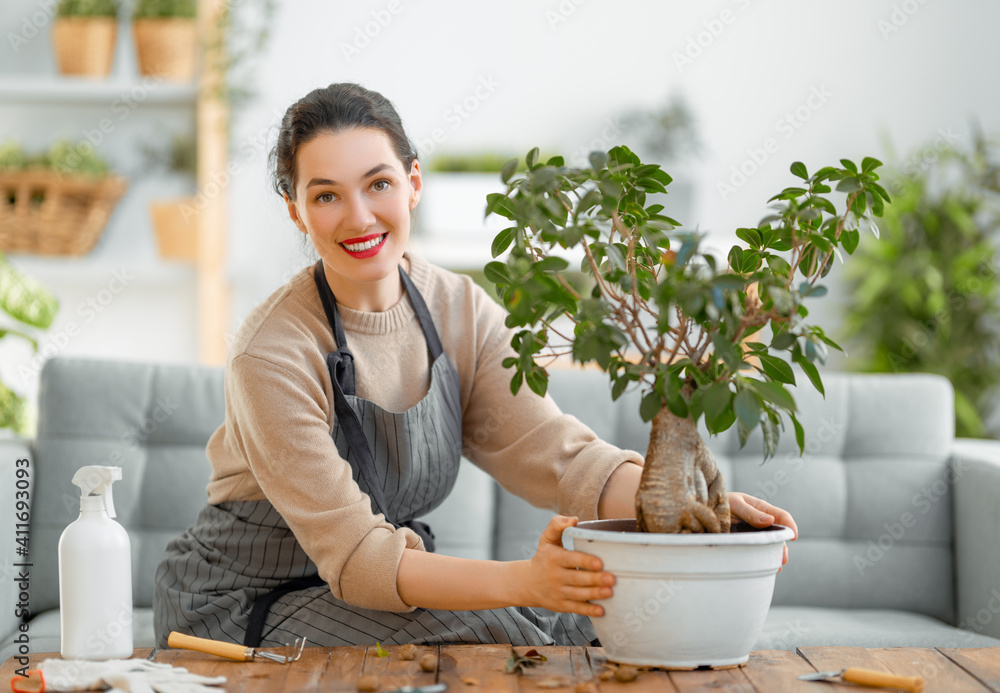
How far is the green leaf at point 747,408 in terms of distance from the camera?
943mm

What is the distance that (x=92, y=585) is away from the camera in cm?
106

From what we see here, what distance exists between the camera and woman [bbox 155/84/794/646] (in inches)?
46.7

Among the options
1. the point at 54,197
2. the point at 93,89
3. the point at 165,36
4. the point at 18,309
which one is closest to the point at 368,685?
the point at 18,309

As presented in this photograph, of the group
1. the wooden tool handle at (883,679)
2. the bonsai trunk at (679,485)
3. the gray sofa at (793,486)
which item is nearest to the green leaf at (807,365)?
the bonsai trunk at (679,485)

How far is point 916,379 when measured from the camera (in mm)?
2047

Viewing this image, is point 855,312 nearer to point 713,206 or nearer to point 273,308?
point 713,206

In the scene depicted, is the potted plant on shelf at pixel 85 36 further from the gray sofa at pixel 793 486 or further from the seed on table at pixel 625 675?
the seed on table at pixel 625 675

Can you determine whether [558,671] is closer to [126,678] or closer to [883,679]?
[883,679]

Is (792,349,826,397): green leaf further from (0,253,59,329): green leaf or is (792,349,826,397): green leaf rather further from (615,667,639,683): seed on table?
(0,253,59,329): green leaf

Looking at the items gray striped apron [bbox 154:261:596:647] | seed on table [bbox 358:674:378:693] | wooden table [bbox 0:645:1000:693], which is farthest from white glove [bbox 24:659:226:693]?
gray striped apron [bbox 154:261:596:647]

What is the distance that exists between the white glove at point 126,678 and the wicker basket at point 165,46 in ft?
9.15

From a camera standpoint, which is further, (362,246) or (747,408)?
(362,246)

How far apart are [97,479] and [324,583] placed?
1.53 feet

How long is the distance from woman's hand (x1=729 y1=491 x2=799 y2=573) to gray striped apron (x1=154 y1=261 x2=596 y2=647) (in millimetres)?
343
